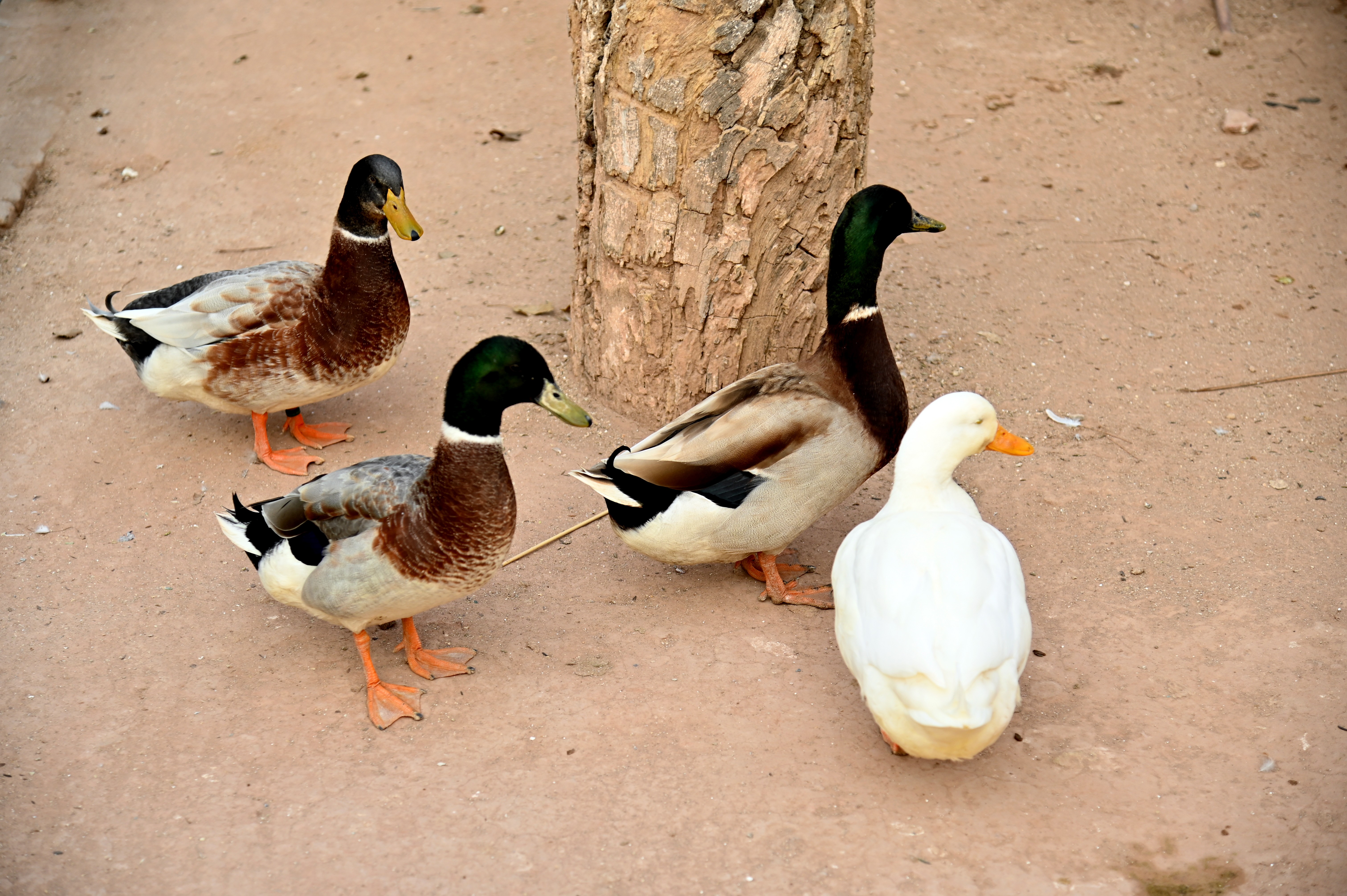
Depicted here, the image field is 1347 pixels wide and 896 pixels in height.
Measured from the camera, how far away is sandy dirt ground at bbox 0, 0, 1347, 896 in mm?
3391

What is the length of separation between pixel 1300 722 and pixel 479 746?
8.48 feet

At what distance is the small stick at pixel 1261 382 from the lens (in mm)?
5609

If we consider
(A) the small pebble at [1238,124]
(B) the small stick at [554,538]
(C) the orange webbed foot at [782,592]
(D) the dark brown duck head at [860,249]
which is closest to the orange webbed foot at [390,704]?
(B) the small stick at [554,538]

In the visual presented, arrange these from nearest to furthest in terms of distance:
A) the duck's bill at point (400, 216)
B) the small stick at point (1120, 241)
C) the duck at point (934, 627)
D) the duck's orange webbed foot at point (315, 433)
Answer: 1. the duck at point (934, 627)
2. the duck's bill at point (400, 216)
3. the duck's orange webbed foot at point (315, 433)
4. the small stick at point (1120, 241)

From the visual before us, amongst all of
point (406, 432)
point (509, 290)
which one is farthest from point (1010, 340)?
point (406, 432)

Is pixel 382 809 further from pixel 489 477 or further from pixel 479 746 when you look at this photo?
pixel 489 477

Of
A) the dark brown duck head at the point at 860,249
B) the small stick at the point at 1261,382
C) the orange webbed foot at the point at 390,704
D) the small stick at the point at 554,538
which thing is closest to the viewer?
the orange webbed foot at the point at 390,704

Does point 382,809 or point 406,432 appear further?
point 406,432

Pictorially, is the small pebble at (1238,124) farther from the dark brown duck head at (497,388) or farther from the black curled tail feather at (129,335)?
the black curled tail feather at (129,335)

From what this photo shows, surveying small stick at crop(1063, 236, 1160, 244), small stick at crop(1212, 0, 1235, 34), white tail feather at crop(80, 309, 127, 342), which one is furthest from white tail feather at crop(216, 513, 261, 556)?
small stick at crop(1212, 0, 1235, 34)

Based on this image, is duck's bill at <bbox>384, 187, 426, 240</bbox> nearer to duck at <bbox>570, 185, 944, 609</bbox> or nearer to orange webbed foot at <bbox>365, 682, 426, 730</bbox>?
duck at <bbox>570, 185, 944, 609</bbox>

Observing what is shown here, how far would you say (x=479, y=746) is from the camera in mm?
3727

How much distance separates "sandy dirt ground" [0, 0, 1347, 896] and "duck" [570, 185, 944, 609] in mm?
321

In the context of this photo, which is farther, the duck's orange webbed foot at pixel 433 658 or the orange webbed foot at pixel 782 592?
the orange webbed foot at pixel 782 592
